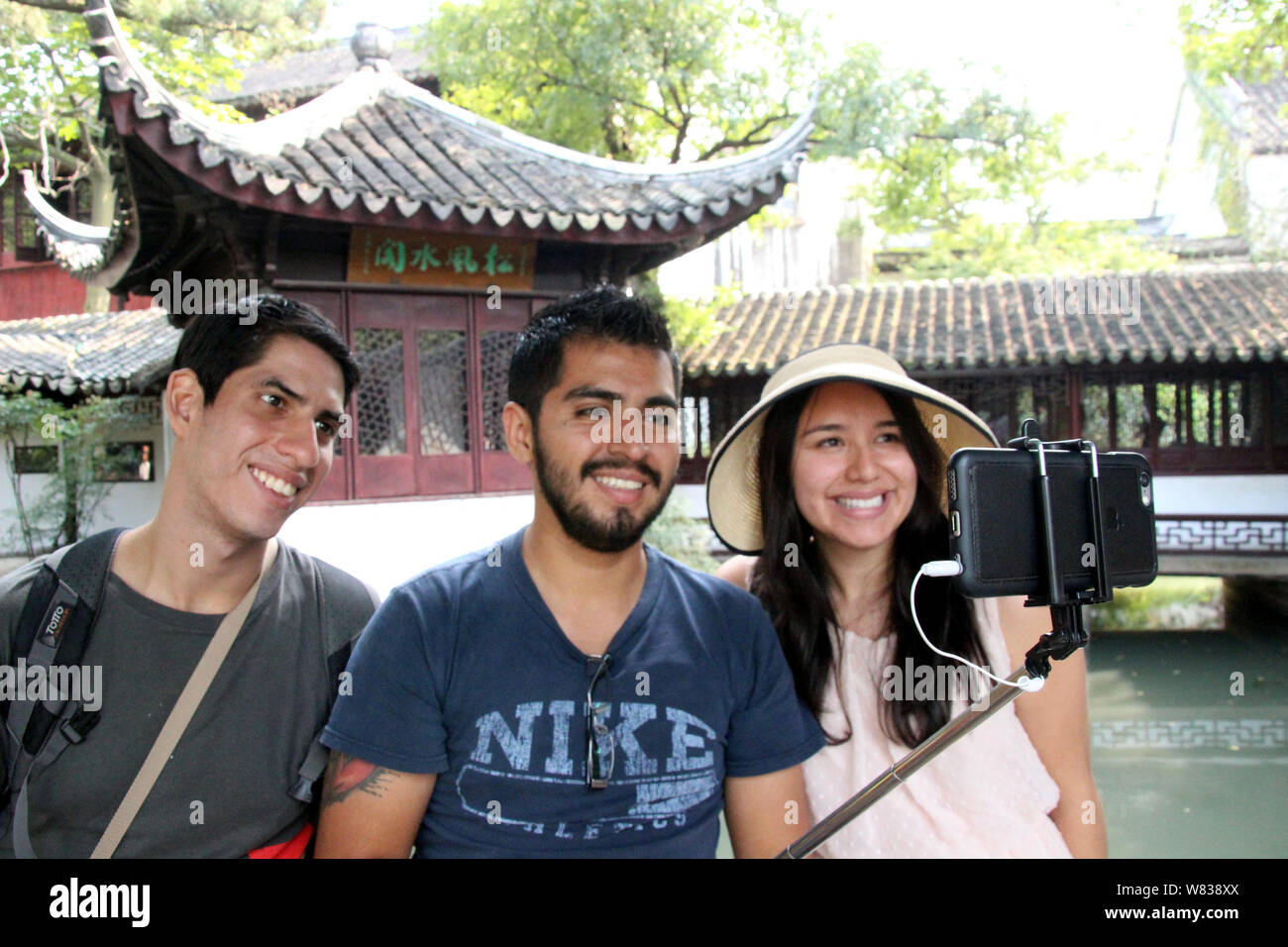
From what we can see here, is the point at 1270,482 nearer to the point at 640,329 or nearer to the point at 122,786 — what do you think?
the point at 640,329

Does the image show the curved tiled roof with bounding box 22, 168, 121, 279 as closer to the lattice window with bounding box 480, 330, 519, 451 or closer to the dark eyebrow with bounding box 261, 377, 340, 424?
the lattice window with bounding box 480, 330, 519, 451

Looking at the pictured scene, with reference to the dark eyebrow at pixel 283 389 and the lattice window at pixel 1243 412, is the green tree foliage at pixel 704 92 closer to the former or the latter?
the lattice window at pixel 1243 412

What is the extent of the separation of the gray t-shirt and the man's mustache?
0.55m

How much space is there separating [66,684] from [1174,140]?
79.7 feet

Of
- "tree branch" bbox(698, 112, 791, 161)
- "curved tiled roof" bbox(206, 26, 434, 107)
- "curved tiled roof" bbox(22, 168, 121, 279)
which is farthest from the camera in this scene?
"curved tiled roof" bbox(206, 26, 434, 107)

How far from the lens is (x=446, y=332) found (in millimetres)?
6105

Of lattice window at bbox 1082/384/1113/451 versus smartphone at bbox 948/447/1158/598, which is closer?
smartphone at bbox 948/447/1158/598

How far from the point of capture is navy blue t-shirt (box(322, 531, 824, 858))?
1.50m

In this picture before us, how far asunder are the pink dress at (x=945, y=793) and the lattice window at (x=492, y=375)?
4575mm

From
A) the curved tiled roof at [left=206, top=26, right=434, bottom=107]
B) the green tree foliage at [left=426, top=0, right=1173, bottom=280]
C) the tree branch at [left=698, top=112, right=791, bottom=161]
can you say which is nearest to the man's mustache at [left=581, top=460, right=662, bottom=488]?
the green tree foliage at [left=426, top=0, right=1173, bottom=280]

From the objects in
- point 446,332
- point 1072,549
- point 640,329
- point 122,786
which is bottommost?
point 122,786

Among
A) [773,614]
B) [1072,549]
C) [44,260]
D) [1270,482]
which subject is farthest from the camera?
[44,260]

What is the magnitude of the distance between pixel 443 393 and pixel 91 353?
5.00 m

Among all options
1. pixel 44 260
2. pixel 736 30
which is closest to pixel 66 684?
pixel 736 30
